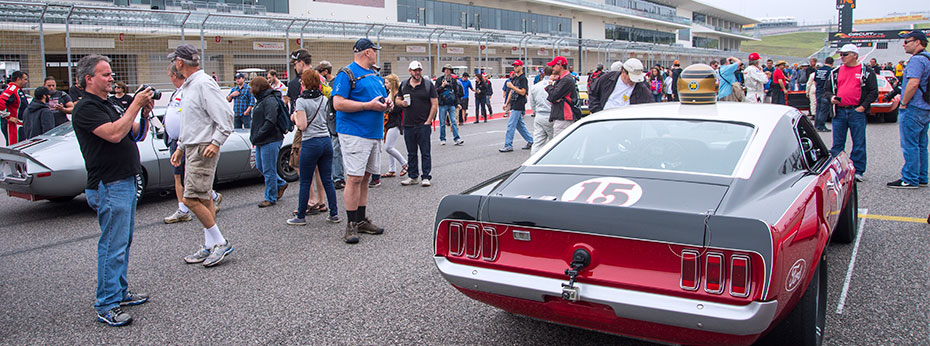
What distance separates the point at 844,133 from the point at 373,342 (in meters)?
6.99

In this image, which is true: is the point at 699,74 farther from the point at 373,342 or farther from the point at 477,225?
the point at 373,342

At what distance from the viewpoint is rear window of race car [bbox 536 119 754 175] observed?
3.17 m

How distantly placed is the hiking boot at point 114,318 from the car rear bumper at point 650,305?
2.27 metres

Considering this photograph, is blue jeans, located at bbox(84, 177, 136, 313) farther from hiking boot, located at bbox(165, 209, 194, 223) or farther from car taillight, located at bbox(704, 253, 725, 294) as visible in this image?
car taillight, located at bbox(704, 253, 725, 294)

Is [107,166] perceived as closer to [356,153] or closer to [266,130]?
[356,153]

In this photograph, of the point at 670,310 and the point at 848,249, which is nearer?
the point at 670,310

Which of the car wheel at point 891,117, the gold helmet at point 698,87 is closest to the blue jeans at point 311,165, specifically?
the gold helmet at point 698,87

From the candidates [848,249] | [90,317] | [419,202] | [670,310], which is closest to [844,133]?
[848,249]

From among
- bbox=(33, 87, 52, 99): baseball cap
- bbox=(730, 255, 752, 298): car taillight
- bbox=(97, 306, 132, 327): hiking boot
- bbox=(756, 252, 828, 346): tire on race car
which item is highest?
bbox=(33, 87, 52, 99): baseball cap

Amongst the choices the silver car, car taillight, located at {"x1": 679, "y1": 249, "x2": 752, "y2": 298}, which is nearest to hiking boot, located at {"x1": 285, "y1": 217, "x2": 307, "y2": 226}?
the silver car

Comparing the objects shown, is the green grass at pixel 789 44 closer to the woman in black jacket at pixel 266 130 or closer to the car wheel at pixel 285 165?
the car wheel at pixel 285 165

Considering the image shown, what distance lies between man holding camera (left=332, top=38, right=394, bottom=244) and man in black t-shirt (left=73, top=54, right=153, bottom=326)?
181 cm

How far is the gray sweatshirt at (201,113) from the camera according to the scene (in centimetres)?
476

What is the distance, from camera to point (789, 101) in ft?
59.4
